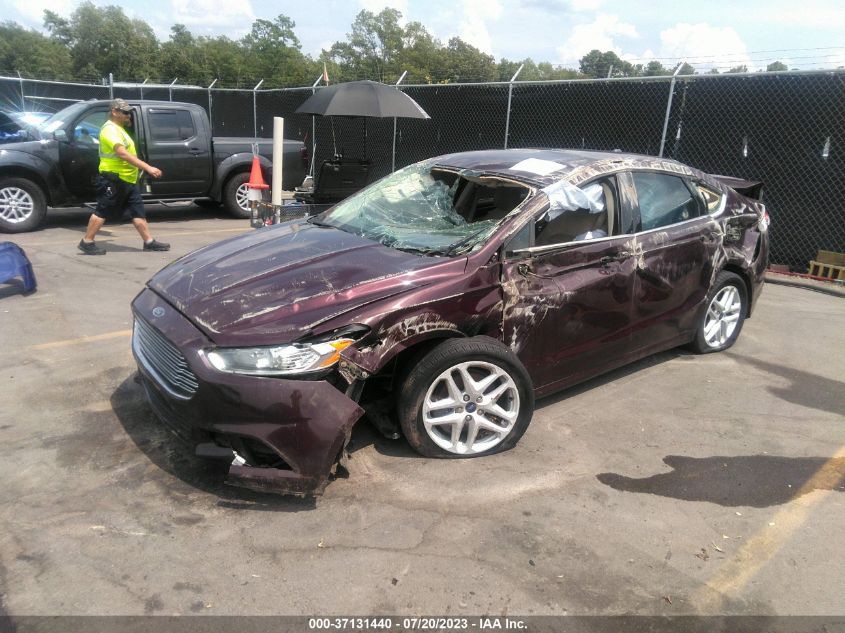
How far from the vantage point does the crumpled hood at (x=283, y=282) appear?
294 centimetres

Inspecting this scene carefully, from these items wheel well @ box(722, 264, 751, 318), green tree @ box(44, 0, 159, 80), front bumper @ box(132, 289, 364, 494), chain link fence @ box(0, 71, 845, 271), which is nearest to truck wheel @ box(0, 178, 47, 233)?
chain link fence @ box(0, 71, 845, 271)

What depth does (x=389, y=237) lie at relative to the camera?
12.4 ft

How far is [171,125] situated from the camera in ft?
32.8

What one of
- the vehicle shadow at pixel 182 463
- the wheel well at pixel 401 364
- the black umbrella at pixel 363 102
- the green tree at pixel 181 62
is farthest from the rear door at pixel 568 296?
the green tree at pixel 181 62

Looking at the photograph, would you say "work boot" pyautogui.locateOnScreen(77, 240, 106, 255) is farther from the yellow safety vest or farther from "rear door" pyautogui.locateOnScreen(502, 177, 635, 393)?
"rear door" pyautogui.locateOnScreen(502, 177, 635, 393)

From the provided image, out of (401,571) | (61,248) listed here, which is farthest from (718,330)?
(61,248)

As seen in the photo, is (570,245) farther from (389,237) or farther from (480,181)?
(389,237)

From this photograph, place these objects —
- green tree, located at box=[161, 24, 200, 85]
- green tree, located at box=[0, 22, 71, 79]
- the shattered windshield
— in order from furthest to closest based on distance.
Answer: green tree, located at box=[0, 22, 71, 79]
green tree, located at box=[161, 24, 200, 85]
the shattered windshield

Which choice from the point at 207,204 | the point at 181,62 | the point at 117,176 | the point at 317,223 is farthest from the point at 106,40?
the point at 317,223

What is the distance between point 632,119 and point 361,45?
78994mm

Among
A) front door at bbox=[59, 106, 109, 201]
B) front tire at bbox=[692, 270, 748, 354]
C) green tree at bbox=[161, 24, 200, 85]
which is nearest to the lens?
front tire at bbox=[692, 270, 748, 354]

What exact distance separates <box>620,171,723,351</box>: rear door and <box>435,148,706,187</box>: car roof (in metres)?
0.10

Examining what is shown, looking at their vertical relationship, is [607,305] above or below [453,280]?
below

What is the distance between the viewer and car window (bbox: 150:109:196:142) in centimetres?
983
